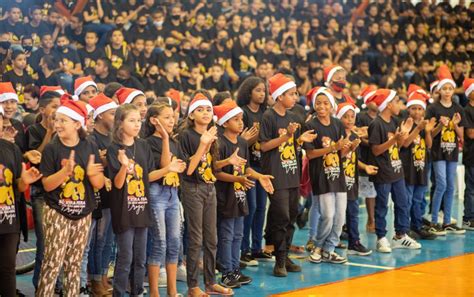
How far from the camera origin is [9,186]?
22.0 ft

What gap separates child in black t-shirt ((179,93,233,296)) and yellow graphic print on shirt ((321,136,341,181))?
5.51 feet

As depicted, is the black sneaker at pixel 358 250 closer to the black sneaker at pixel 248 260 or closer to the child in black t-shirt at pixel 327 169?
the child in black t-shirt at pixel 327 169

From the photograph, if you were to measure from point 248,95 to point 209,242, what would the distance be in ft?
7.32

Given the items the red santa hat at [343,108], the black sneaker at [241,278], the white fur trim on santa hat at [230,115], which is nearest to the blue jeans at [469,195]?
the red santa hat at [343,108]

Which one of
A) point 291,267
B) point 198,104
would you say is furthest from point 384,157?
point 198,104

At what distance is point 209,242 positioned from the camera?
791cm

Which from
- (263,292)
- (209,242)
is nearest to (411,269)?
(263,292)

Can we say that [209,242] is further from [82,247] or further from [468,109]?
[468,109]

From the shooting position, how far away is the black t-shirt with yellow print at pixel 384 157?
10203 mm

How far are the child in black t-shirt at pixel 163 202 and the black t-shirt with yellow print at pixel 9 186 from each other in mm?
1262

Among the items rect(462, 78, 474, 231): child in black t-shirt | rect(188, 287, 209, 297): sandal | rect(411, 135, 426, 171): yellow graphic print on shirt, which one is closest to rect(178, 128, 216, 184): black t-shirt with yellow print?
rect(188, 287, 209, 297): sandal

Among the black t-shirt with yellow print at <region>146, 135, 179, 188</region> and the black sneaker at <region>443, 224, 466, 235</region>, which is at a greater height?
the black t-shirt with yellow print at <region>146, 135, 179, 188</region>

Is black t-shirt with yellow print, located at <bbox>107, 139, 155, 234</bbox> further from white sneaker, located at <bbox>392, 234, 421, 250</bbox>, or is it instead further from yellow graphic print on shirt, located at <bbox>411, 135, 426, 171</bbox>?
yellow graphic print on shirt, located at <bbox>411, 135, 426, 171</bbox>

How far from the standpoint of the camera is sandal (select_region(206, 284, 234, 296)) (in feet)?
26.2
